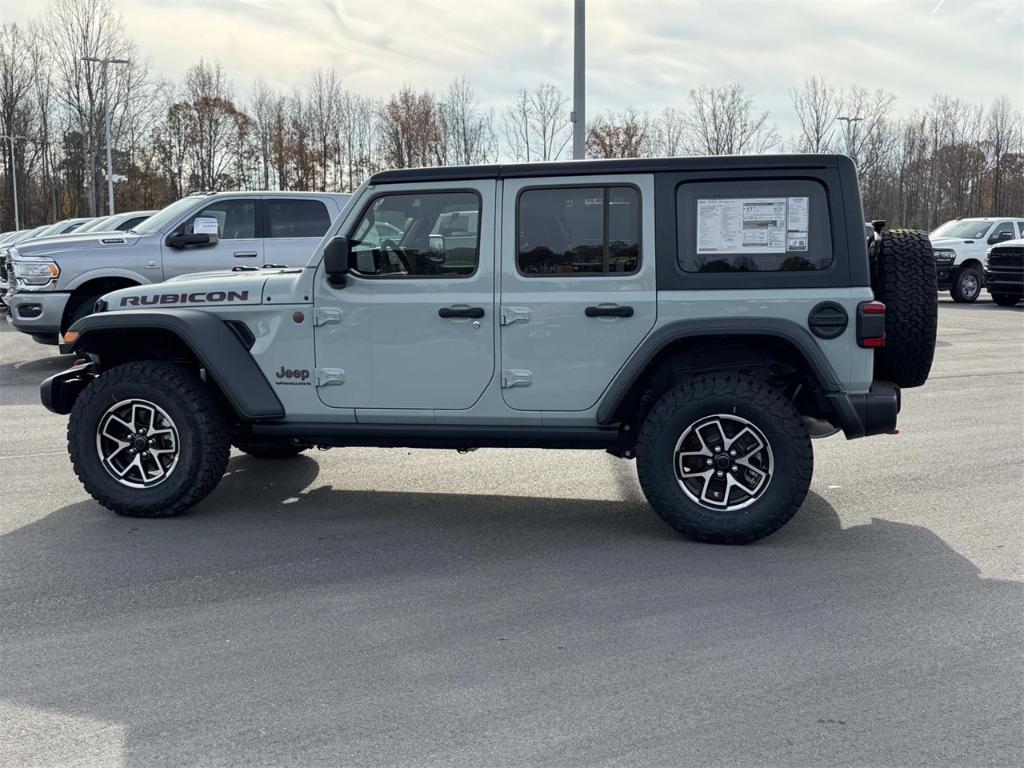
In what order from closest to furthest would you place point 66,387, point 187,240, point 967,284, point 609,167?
point 609,167 → point 66,387 → point 187,240 → point 967,284

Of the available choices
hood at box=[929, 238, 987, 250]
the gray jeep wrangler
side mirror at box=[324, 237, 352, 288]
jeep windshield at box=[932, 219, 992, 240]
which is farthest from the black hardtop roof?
jeep windshield at box=[932, 219, 992, 240]

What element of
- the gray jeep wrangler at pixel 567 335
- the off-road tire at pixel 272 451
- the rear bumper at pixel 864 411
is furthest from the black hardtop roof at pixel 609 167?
the off-road tire at pixel 272 451

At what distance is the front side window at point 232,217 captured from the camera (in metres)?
12.4

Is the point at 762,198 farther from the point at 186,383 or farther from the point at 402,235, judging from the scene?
the point at 186,383

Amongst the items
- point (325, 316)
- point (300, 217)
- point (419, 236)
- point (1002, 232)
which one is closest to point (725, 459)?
point (419, 236)

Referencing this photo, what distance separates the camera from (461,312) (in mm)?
5773

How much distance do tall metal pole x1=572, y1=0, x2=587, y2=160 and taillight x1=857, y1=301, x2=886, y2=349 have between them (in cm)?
1077

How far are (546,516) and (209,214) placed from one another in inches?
306

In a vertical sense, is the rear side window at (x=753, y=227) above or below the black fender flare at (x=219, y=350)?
above

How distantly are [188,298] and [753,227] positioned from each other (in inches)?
128

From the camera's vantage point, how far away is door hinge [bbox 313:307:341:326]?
19.6 ft

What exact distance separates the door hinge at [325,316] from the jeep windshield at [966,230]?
22.2 m

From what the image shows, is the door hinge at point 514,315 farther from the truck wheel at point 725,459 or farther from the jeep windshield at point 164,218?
the jeep windshield at point 164,218

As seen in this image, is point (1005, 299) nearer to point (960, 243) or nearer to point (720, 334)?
point (960, 243)
